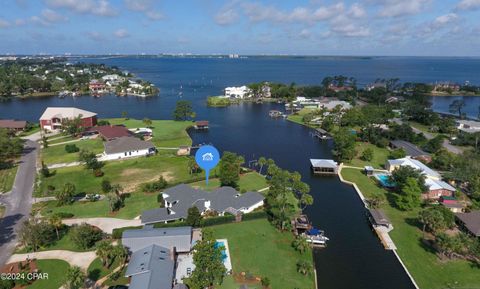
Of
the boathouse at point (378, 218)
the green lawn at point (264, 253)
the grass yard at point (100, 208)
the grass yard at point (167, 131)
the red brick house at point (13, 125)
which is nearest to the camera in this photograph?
the green lawn at point (264, 253)

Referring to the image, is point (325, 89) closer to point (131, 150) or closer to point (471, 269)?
point (131, 150)

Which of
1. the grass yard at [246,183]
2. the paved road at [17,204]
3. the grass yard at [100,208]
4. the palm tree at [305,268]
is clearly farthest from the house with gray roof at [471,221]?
the paved road at [17,204]

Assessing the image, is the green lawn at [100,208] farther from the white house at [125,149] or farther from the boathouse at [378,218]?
the boathouse at [378,218]

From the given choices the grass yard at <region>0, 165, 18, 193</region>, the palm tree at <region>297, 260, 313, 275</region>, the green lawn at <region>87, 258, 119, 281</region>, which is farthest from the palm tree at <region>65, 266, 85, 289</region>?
the grass yard at <region>0, 165, 18, 193</region>

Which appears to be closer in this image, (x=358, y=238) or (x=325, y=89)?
(x=358, y=238)

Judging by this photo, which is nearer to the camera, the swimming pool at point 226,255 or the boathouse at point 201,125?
the swimming pool at point 226,255

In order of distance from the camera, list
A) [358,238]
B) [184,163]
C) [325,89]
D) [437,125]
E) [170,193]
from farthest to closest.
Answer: [325,89] → [437,125] → [184,163] → [170,193] → [358,238]

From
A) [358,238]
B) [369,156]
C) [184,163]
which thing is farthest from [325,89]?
[358,238]
